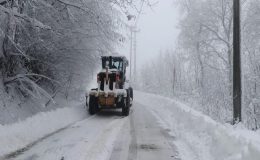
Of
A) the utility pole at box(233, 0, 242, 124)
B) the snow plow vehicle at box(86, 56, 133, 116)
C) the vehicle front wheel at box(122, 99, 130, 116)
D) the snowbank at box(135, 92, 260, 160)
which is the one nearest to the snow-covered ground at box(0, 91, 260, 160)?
the snowbank at box(135, 92, 260, 160)

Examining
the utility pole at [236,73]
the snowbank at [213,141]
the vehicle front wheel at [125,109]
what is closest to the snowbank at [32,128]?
the vehicle front wheel at [125,109]

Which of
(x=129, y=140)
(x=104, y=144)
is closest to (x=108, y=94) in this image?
(x=129, y=140)

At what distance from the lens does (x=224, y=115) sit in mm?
15195

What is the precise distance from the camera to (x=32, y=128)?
13.1 meters

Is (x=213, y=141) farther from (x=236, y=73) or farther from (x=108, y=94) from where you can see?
(x=108, y=94)

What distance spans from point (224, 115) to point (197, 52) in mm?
22504

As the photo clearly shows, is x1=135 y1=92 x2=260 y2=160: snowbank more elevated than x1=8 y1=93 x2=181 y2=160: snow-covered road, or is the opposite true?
x1=135 y1=92 x2=260 y2=160: snowbank

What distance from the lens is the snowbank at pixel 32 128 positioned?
1088 centimetres

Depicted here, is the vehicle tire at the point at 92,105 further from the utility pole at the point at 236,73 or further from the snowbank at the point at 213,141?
the utility pole at the point at 236,73

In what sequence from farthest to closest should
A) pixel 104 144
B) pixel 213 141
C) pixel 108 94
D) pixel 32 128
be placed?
pixel 108 94 < pixel 32 128 < pixel 104 144 < pixel 213 141

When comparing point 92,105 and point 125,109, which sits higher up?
point 92,105

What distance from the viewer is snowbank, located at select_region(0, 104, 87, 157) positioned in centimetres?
1088

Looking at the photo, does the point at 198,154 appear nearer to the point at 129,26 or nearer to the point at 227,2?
the point at 129,26

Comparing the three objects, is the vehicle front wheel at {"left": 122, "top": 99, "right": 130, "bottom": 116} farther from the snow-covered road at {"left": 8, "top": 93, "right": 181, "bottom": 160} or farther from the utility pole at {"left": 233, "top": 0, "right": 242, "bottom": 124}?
the utility pole at {"left": 233, "top": 0, "right": 242, "bottom": 124}
